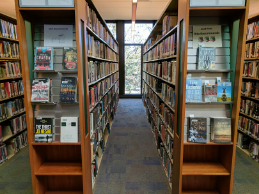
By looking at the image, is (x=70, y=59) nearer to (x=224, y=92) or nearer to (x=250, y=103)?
(x=224, y=92)

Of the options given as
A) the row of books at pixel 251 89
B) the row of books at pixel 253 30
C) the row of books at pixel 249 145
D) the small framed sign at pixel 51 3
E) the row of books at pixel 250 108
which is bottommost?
the row of books at pixel 249 145

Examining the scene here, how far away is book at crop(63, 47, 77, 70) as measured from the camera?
176 cm

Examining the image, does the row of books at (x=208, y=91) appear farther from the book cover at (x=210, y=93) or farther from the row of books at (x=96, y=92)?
the row of books at (x=96, y=92)

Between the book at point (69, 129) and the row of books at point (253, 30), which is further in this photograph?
→ the row of books at point (253, 30)

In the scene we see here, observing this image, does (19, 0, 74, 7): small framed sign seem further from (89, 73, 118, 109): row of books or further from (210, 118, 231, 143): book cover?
(210, 118, 231, 143): book cover

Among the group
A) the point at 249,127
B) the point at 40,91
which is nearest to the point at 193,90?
the point at 40,91

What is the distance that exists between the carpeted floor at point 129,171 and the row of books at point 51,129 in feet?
3.34

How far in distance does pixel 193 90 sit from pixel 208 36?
582 mm

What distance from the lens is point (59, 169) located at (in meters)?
1.88

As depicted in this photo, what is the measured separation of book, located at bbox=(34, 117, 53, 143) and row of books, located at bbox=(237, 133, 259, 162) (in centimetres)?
325

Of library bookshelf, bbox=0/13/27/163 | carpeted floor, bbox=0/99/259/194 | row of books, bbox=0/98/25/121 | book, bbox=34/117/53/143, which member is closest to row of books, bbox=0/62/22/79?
library bookshelf, bbox=0/13/27/163

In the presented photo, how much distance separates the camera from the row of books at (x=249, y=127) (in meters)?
3.12

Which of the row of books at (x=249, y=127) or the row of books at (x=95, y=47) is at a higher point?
the row of books at (x=95, y=47)

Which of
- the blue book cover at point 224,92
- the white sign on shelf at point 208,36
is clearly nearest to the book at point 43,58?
the white sign on shelf at point 208,36
